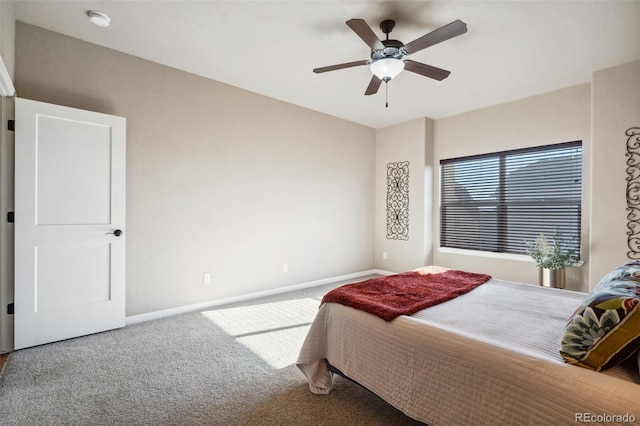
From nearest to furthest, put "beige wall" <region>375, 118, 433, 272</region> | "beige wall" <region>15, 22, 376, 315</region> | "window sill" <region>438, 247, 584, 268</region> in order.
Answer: "beige wall" <region>15, 22, 376, 315</region> < "window sill" <region>438, 247, 584, 268</region> < "beige wall" <region>375, 118, 433, 272</region>

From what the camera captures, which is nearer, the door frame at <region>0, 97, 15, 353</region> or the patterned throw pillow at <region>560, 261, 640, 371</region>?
the patterned throw pillow at <region>560, 261, 640, 371</region>

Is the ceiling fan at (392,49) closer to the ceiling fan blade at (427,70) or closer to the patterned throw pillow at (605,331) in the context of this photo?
the ceiling fan blade at (427,70)

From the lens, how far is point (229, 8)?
7.85 ft

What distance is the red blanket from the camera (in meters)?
1.85

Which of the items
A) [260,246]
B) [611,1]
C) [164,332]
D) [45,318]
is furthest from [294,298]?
[611,1]

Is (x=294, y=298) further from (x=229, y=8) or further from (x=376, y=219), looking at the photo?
(x=229, y=8)

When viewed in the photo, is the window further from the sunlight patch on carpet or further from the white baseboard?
the sunlight patch on carpet

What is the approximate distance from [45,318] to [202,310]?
54.6 inches

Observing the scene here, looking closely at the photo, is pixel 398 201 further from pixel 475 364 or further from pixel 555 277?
pixel 475 364

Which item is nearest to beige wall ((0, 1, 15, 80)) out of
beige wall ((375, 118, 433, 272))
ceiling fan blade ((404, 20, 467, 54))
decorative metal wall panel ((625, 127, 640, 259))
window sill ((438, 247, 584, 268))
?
ceiling fan blade ((404, 20, 467, 54))

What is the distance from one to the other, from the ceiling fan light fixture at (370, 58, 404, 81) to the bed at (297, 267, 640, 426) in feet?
6.15

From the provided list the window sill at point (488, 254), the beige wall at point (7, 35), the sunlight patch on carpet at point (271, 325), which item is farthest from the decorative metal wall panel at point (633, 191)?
the beige wall at point (7, 35)

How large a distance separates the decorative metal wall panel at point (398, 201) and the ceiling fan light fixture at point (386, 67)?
281cm

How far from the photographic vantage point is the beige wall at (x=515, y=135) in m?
3.67
